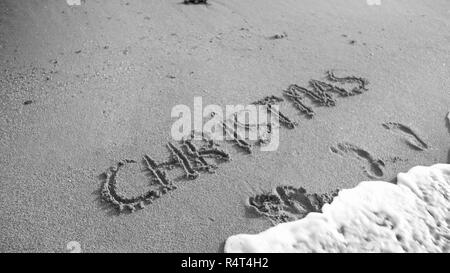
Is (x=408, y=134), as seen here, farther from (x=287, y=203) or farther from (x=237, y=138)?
(x=237, y=138)

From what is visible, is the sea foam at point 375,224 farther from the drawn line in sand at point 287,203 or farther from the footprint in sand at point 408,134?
the footprint in sand at point 408,134

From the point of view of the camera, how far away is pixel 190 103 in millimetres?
2969

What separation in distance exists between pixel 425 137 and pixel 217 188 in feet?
5.32

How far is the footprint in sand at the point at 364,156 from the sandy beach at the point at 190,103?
13 millimetres

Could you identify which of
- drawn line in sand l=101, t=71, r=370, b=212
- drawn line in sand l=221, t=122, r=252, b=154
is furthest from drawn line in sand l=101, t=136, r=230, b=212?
drawn line in sand l=221, t=122, r=252, b=154

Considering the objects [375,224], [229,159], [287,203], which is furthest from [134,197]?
[375,224]

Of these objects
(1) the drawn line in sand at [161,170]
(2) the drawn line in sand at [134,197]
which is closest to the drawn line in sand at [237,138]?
(1) the drawn line in sand at [161,170]

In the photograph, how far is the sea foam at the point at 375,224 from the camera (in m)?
2.15

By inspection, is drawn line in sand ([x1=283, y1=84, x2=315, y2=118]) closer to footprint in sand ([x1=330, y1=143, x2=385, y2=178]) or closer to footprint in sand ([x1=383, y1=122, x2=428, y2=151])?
footprint in sand ([x1=330, y1=143, x2=385, y2=178])

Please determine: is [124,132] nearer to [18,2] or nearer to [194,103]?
[194,103]

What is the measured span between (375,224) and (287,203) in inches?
21.1

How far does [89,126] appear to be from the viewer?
273cm
